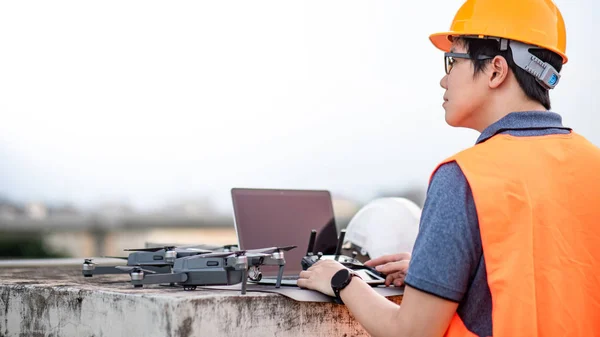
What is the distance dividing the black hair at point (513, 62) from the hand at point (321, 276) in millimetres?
589

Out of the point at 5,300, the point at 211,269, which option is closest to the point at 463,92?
the point at 211,269

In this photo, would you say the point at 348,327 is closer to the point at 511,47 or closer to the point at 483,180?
the point at 483,180

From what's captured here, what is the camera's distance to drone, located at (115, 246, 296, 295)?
177 cm

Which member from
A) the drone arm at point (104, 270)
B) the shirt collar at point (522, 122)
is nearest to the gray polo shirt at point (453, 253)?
the shirt collar at point (522, 122)

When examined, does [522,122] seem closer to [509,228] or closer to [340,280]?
[509,228]

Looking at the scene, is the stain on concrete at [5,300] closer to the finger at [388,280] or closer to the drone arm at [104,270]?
the drone arm at [104,270]

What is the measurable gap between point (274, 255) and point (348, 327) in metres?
0.32

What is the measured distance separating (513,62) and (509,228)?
0.41 m

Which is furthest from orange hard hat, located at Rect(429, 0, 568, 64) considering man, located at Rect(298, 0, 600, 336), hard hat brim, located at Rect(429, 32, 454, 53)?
hard hat brim, located at Rect(429, 32, 454, 53)

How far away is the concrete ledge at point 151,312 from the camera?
1.66 m

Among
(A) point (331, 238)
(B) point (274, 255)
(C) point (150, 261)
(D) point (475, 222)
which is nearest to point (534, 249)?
(D) point (475, 222)

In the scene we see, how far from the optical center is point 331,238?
267 centimetres

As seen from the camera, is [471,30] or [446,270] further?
[471,30]

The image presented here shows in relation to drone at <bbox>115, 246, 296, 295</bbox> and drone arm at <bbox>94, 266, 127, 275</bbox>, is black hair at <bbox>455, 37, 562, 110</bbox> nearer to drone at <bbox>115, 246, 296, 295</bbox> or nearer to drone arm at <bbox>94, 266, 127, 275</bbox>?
drone at <bbox>115, 246, 296, 295</bbox>
